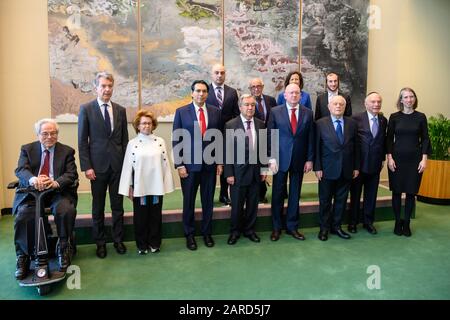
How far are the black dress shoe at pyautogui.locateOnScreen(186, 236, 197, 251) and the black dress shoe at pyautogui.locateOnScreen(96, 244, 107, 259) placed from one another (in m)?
0.80

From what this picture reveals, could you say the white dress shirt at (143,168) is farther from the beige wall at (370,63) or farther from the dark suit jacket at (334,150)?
the beige wall at (370,63)

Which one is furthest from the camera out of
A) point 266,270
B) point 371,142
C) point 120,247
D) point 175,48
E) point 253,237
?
point 175,48

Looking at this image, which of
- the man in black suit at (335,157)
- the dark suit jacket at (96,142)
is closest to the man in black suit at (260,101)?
the man in black suit at (335,157)

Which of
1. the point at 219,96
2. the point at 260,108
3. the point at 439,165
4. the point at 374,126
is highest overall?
the point at 219,96

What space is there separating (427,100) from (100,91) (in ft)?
17.6

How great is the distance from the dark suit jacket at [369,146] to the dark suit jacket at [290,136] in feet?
2.04

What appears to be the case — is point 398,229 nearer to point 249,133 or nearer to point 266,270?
point 266,270

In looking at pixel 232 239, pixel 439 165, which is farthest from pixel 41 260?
pixel 439 165

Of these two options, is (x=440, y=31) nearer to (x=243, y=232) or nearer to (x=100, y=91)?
(x=243, y=232)

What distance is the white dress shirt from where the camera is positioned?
3818 millimetres

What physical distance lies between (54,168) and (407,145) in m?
3.58

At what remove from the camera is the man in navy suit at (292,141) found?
4.20 metres

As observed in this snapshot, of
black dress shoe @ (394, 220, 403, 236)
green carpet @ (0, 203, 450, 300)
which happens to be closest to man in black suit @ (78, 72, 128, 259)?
green carpet @ (0, 203, 450, 300)

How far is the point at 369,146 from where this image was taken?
14.7ft
